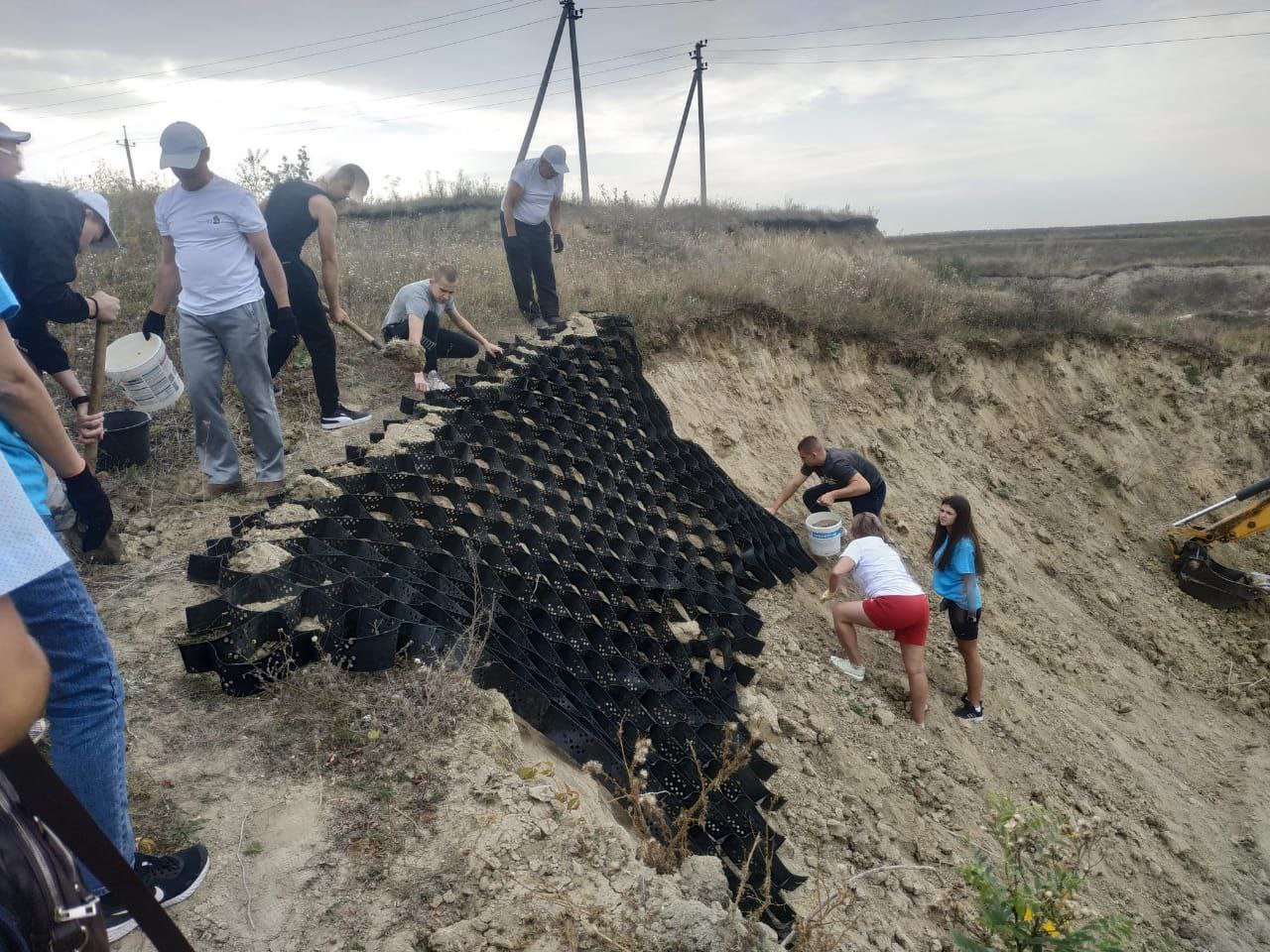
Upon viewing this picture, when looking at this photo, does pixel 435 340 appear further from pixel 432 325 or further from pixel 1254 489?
pixel 1254 489

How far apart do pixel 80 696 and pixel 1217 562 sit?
40.3 ft

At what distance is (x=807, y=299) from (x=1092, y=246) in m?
24.1

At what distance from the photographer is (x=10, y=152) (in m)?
4.10

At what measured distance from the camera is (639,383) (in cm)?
752

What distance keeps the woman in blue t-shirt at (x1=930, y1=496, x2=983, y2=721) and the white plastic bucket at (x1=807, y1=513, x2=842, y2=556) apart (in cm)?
137

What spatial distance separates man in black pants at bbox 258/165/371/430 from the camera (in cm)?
548

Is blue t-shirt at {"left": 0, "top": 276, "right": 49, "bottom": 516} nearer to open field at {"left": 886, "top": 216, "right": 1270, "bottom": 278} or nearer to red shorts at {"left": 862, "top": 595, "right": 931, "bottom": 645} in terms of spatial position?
red shorts at {"left": 862, "top": 595, "right": 931, "bottom": 645}

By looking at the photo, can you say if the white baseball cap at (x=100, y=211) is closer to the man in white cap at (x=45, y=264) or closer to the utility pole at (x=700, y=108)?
the man in white cap at (x=45, y=264)

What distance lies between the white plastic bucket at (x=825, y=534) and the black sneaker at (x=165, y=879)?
593 cm

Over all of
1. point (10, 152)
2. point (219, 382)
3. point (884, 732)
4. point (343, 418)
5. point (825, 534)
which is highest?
point (10, 152)

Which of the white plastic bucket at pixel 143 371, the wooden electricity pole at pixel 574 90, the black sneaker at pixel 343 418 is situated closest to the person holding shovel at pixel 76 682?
the white plastic bucket at pixel 143 371

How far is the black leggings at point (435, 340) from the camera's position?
22.5 ft

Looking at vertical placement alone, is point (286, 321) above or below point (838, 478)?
above

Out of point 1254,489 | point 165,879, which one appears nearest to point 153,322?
point 165,879
